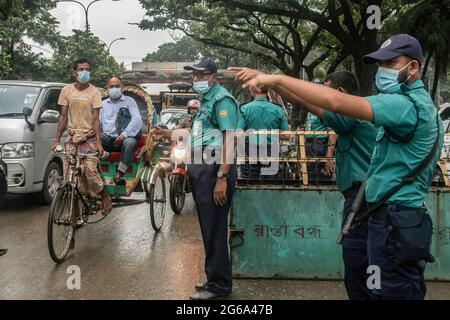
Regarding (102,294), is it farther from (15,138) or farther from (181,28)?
(181,28)

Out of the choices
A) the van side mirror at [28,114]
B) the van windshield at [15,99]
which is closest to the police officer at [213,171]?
the van side mirror at [28,114]

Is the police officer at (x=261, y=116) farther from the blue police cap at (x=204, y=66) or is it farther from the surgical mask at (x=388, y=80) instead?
the surgical mask at (x=388, y=80)

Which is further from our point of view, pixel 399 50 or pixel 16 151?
pixel 16 151

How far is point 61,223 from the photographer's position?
527cm

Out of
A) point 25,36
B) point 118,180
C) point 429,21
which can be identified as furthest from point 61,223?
point 25,36

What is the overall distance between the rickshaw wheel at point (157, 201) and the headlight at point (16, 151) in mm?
2013

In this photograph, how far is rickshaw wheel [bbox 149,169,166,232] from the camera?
6.59 metres

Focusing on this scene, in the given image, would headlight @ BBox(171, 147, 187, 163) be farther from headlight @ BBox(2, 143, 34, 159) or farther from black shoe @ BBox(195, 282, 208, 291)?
black shoe @ BBox(195, 282, 208, 291)

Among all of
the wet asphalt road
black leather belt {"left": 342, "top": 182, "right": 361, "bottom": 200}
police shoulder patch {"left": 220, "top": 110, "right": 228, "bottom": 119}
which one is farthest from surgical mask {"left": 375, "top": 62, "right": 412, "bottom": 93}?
the wet asphalt road

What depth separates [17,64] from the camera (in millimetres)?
23625

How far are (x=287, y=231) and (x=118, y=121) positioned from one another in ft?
9.90

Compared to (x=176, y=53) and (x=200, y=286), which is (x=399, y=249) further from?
(x=176, y=53)

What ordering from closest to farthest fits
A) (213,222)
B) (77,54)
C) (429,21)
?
(213,222), (429,21), (77,54)
